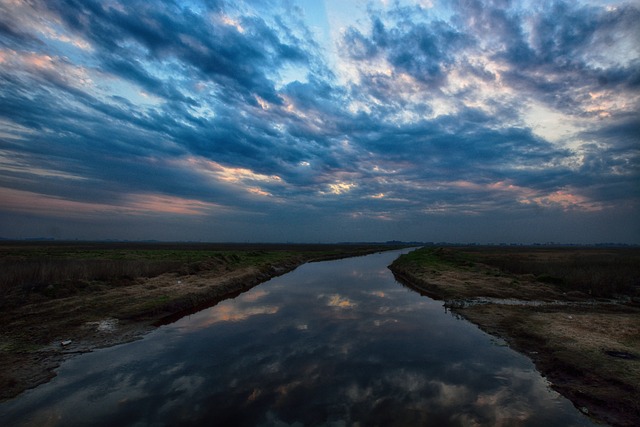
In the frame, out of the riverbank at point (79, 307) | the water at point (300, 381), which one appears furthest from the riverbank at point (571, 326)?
the riverbank at point (79, 307)

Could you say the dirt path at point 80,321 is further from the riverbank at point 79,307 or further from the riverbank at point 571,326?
the riverbank at point 571,326

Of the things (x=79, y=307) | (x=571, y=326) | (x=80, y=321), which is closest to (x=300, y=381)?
(x=80, y=321)

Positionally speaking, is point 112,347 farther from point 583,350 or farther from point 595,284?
point 595,284

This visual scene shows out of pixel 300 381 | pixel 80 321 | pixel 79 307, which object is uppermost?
pixel 79 307

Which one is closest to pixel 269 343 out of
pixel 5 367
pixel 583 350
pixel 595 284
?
pixel 5 367

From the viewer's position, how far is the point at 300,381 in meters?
9.05

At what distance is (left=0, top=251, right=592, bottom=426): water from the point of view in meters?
7.27

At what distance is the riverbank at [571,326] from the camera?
27.2 feet

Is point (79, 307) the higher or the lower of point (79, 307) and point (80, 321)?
the higher

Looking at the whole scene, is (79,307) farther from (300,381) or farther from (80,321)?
(300,381)

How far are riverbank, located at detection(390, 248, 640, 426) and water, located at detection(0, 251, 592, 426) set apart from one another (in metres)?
0.76

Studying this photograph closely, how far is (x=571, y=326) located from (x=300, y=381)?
13.4 m

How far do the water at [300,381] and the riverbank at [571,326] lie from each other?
759mm

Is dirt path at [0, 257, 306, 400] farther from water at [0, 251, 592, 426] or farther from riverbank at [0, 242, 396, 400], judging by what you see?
water at [0, 251, 592, 426]
